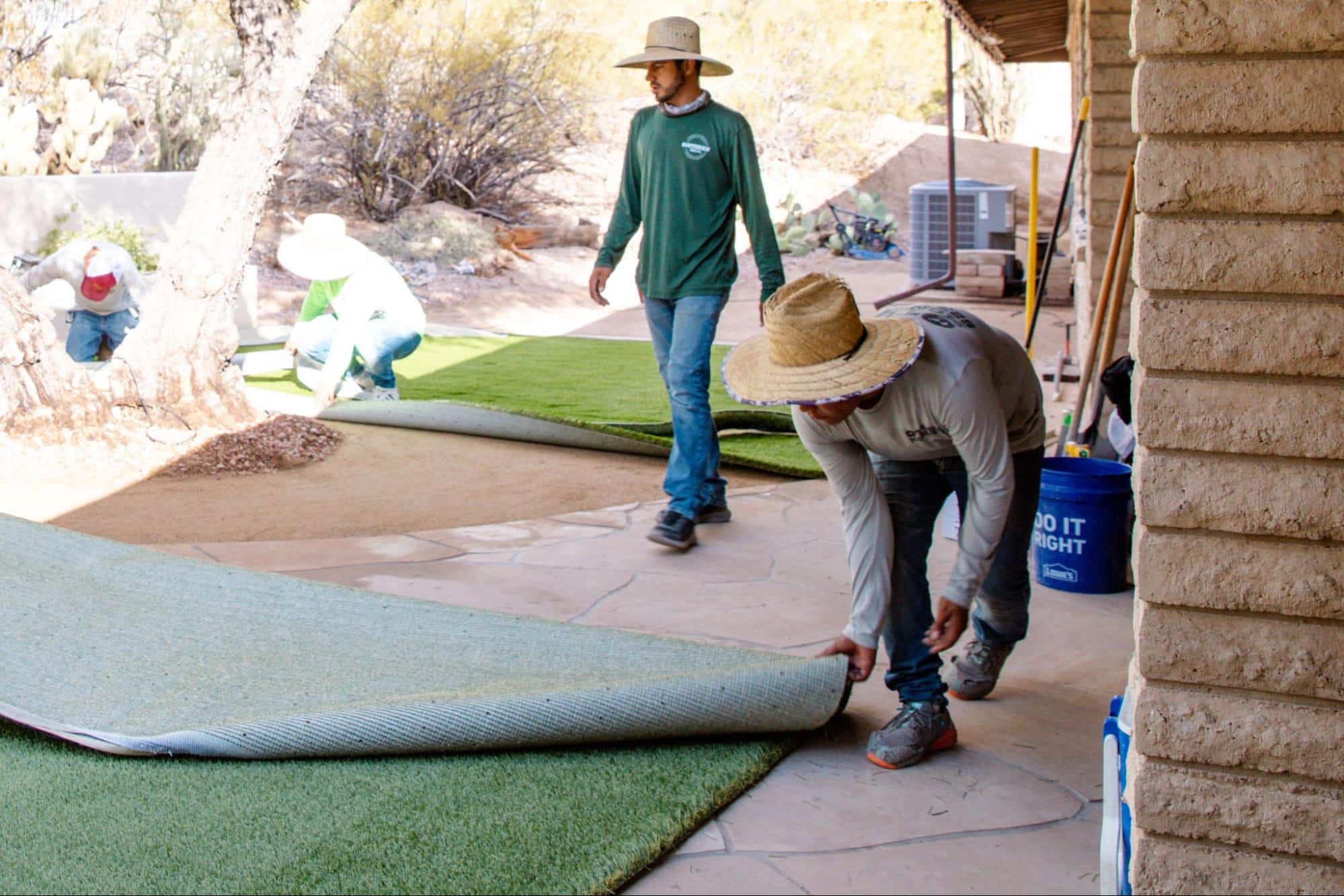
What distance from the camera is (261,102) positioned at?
703 cm

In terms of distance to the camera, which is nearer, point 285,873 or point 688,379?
point 285,873

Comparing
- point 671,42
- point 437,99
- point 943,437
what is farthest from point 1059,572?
point 437,99

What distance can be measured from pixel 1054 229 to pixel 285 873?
632 centimetres

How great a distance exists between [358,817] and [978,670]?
156cm

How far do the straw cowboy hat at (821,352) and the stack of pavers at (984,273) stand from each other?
28.7ft

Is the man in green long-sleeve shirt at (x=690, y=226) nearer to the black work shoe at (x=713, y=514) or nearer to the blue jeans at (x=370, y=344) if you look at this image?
the black work shoe at (x=713, y=514)

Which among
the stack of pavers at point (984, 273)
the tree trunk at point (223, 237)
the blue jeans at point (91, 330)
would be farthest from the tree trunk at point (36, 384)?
the stack of pavers at point (984, 273)

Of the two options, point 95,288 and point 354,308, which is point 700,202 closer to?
point 354,308

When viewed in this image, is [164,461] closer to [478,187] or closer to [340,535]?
[340,535]

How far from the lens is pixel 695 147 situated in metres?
5.08

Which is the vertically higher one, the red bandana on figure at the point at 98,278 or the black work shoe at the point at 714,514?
the red bandana on figure at the point at 98,278

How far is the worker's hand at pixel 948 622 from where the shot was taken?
112 inches

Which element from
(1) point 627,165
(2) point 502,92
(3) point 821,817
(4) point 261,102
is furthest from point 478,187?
(3) point 821,817

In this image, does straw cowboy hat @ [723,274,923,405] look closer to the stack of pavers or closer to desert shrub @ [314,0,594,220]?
the stack of pavers
